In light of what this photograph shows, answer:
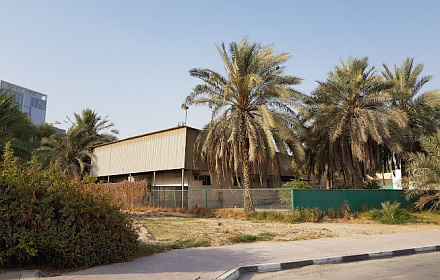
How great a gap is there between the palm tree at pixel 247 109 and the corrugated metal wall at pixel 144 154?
3786 millimetres

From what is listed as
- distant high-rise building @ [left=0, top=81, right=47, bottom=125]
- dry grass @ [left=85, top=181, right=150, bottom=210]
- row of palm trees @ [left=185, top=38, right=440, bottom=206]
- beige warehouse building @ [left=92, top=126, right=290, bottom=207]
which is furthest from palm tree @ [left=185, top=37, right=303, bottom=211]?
distant high-rise building @ [left=0, top=81, right=47, bottom=125]

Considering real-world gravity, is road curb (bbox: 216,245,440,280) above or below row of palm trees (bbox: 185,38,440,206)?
below

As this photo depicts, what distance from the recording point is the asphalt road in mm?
6441

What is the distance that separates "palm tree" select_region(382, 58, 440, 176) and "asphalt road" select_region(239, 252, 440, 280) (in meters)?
19.6

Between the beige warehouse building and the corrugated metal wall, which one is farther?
the corrugated metal wall

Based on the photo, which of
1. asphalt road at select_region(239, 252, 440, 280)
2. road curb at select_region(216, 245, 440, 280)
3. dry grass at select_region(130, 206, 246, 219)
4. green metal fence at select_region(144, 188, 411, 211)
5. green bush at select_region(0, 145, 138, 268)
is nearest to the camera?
green bush at select_region(0, 145, 138, 268)

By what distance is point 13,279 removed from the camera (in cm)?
571

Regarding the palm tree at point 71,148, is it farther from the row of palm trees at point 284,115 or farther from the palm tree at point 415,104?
the palm tree at point 415,104

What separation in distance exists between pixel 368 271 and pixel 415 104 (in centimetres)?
2338

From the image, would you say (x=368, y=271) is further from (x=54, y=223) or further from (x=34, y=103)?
(x=34, y=103)

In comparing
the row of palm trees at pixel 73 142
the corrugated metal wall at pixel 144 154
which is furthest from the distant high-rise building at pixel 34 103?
the corrugated metal wall at pixel 144 154

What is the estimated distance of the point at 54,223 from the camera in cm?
640

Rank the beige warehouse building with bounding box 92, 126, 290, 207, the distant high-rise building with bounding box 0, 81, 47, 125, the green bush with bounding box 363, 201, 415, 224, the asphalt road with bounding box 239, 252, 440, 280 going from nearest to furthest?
the asphalt road with bounding box 239, 252, 440, 280
the green bush with bounding box 363, 201, 415, 224
the beige warehouse building with bounding box 92, 126, 290, 207
the distant high-rise building with bounding box 0, 81, 47, 125

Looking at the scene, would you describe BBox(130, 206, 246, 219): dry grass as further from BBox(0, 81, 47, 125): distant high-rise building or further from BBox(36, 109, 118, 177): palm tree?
BBox(0, 81, 47, 125): distant high-rise building
